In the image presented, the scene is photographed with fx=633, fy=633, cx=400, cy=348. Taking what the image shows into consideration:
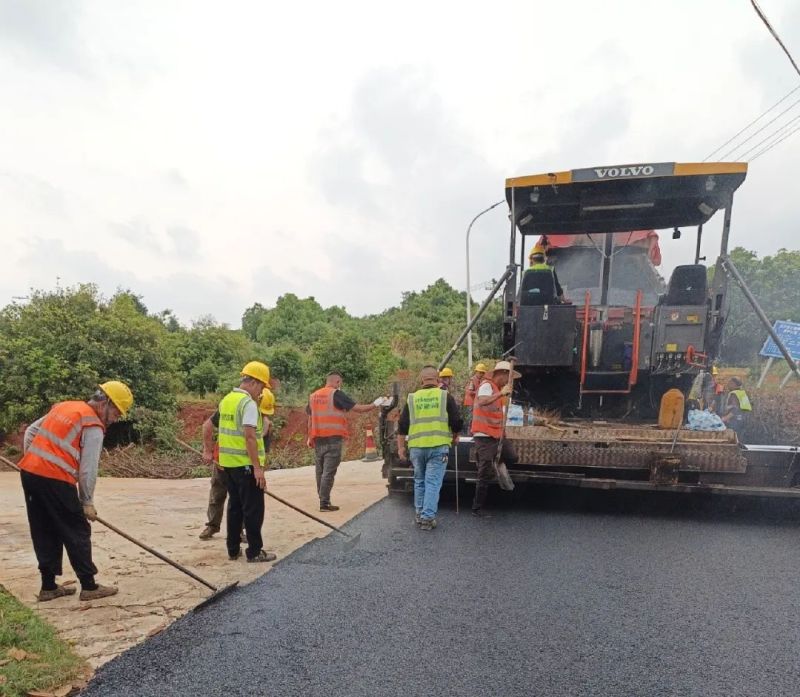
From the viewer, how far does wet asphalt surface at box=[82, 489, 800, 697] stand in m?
2.69

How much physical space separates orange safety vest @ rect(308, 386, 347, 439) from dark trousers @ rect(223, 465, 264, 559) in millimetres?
1770

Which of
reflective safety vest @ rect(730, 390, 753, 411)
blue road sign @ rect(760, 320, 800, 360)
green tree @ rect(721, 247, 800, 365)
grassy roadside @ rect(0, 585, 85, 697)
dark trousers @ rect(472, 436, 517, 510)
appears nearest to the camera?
grassy roadside @ rect(0, 585, 85, 697)

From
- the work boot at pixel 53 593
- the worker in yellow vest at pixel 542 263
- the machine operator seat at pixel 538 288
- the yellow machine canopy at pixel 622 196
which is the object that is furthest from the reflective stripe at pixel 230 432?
the yellow machine canopy at pixel 622 196

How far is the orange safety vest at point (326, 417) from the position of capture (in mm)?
6207

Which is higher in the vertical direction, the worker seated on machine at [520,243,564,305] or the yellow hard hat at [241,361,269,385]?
the worker seated on machine at [520,243,564,305]

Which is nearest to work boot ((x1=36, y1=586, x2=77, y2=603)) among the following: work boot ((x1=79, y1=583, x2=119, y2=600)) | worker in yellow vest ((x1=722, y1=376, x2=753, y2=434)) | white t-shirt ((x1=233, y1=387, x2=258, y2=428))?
work boot ((x1=79, y1=583, x2=119, y2=600))

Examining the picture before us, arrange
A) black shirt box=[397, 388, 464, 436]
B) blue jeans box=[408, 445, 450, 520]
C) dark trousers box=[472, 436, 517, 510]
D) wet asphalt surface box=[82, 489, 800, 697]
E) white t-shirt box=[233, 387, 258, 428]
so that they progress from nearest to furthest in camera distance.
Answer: wet asphalt surface box=[82, 489, 800, 697] → white t-shirt box=[233, 387, 258, 428] → blue jeans box=[408, 445, 450, 520] → black shirt box=[397, 388, 464, 436] → dark trousers box=[472, 436, 517, 510]

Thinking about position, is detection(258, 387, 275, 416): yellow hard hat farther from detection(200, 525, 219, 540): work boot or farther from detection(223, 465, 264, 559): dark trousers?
detection(223, 465, 264, 559): dark trousers

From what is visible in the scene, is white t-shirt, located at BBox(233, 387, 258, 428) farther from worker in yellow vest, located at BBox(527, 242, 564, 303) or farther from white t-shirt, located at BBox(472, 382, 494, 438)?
worker in yellow vest, located at BBox(527, 242, 564, 303)

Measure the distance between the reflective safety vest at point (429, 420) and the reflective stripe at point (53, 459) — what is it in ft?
9.10

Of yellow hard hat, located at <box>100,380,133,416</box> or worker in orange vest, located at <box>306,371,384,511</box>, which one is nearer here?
yellow hard hat, located at <box>100,380,133,416</box>

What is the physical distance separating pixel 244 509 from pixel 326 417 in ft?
6.26

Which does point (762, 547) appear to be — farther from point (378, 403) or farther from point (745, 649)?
point (378, 403)

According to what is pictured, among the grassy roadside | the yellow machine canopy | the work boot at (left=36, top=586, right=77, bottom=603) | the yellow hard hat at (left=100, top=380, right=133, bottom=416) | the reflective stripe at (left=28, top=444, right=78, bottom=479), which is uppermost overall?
the yellow machine canopy
